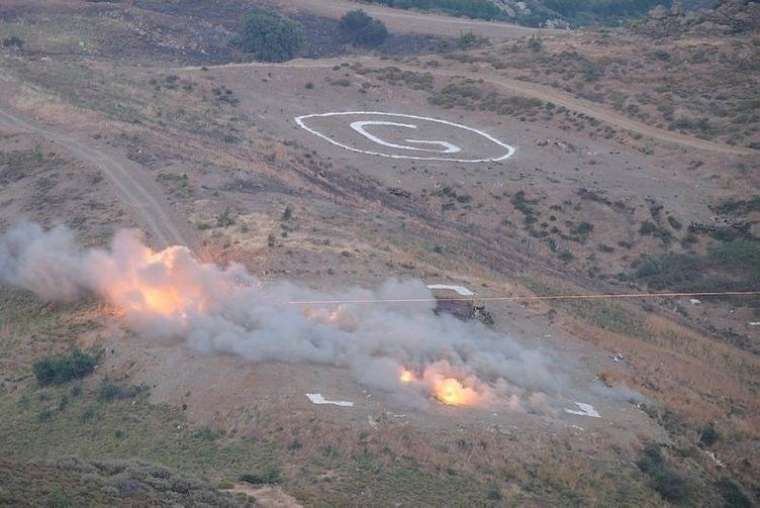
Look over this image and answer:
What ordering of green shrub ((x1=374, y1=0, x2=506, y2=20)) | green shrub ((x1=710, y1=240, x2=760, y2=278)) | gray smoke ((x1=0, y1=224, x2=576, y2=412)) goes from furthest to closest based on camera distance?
green shrub ((x1=374, y1=0, x2=506, y2=20)), green shrub ((x1=710, y1=240, x2=760, y2=278)), gray smoke ((x1=0, y1=224, x2=576, y2=412))

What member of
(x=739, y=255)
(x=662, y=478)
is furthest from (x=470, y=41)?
(x=662, y=478)

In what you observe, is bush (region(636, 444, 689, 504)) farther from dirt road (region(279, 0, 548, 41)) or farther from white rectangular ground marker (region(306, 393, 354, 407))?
dirt road (region(279, 0, 548, 41))

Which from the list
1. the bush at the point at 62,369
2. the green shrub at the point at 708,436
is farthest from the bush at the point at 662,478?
the bush at the point at 62,369

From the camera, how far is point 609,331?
52.7m

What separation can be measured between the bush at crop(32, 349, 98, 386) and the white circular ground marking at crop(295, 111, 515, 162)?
39904 millimetres

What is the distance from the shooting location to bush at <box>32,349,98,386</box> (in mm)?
41438

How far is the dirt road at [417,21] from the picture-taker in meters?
115

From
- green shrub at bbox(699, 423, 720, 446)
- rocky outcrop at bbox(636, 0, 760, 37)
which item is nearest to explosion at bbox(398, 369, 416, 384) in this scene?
green shrub at bbox(699, 423, 720, 446)

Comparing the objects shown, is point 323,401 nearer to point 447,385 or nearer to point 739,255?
point 447,385

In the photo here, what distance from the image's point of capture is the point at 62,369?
136 feet

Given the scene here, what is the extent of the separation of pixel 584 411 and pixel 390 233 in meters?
20.7

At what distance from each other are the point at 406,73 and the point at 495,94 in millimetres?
9285

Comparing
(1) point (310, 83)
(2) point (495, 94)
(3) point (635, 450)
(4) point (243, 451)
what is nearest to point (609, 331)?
(3) point (635, 450)

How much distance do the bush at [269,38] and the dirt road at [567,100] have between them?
5.15 meters
